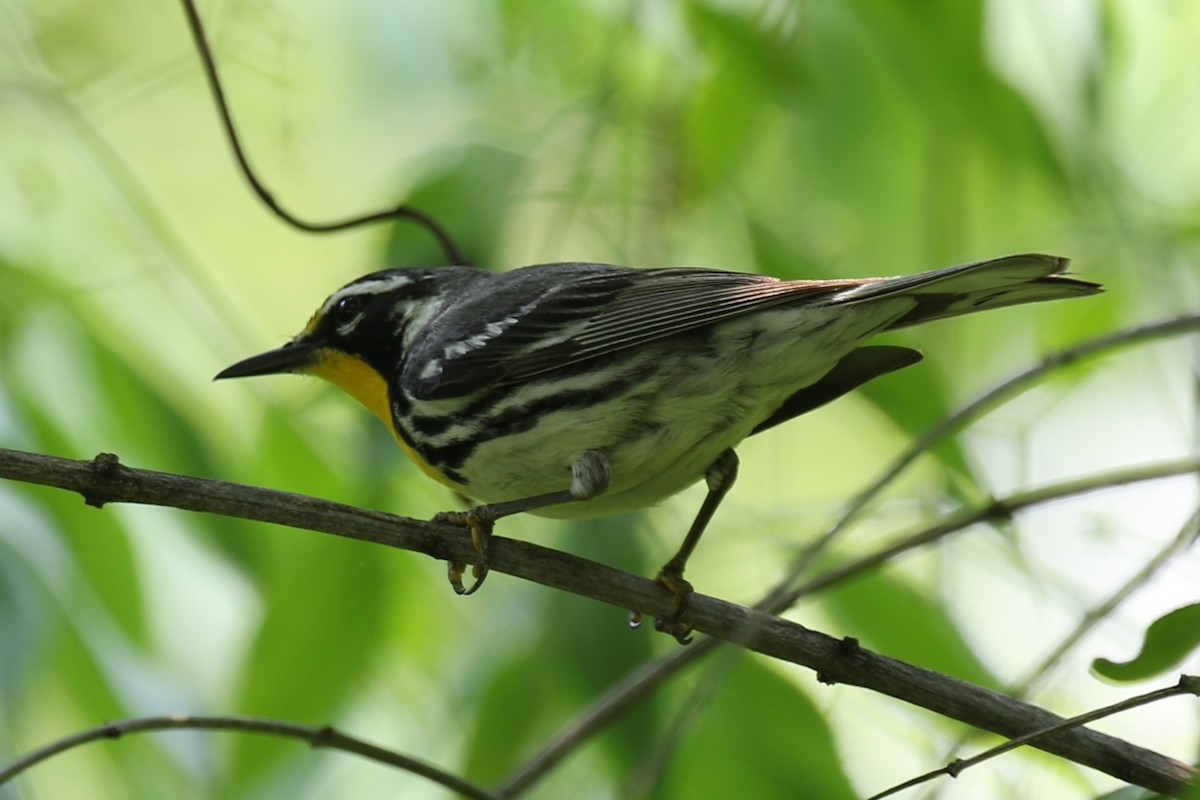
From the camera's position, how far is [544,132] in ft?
12.8

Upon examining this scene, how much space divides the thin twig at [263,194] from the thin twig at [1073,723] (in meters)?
1.80

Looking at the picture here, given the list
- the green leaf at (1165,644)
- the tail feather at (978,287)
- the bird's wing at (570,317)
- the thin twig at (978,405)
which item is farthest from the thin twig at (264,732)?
the tail feather at (978,287)

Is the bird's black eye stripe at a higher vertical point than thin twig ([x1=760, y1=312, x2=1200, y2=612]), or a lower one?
higher

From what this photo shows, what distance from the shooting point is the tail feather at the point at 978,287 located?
2.86 metres

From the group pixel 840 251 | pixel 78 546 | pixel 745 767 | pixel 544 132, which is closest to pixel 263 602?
pixel 78 546

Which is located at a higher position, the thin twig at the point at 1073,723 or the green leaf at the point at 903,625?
the green leaf at the point at 903,625

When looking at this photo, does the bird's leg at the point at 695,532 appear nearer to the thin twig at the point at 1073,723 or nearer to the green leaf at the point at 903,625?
the green leaf at the point at 903,625

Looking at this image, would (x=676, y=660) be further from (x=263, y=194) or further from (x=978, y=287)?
(x=263, y=194)

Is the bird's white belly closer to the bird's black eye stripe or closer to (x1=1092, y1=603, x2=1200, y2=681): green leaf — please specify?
the bird's black eye stripe

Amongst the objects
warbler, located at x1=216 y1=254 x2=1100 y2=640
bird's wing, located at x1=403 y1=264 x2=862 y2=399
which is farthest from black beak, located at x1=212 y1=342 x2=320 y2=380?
bird's wing, located at x1=403 y1=264 x2=862 y2=399

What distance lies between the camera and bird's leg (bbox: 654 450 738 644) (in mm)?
3051

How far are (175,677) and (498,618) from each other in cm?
88

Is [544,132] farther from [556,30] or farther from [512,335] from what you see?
[512,335]

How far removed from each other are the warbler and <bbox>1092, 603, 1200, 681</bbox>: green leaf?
1.07 meters
